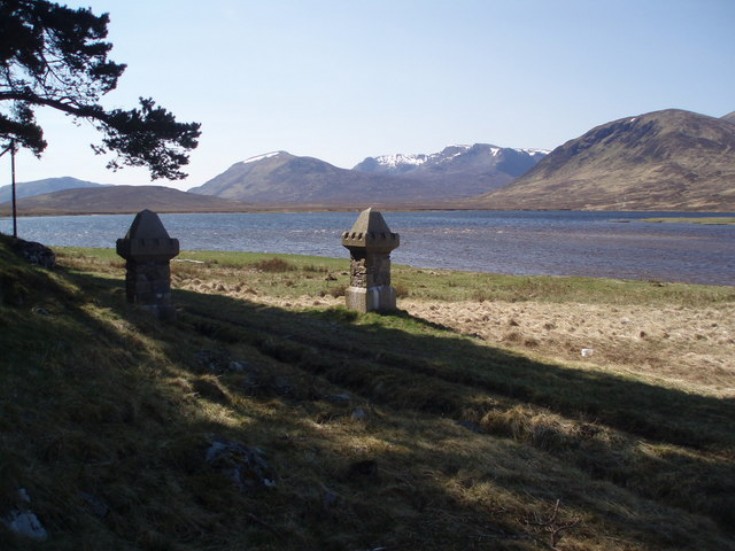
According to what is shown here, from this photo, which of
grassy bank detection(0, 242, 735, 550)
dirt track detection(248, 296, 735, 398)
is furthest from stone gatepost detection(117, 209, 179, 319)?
dirt track detection(248, 296, 735, 398)

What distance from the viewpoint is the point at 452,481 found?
240 inches

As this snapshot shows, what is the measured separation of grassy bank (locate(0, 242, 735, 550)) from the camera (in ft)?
15.9

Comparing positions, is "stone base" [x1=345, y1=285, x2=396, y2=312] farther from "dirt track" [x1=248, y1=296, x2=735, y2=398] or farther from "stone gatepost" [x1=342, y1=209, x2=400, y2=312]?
"dirt track" [x1=248, y1=296, x2=735, y2=398]

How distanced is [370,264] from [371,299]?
2.82ft

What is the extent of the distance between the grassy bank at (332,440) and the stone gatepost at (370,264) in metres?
2.62

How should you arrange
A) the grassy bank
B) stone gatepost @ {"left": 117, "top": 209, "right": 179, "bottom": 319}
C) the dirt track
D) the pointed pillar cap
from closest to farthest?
the grassy bank, the dirt track, stone gatepost @ {"left": 117, "top": 209, "right": 179, "bottom": 319}, the pointed pillar cap

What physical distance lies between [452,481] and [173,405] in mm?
3310

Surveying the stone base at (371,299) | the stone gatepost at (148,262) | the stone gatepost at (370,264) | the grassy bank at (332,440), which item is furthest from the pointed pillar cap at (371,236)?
the stone gatepost at (148,262)

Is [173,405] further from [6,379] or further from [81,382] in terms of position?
[6,379]

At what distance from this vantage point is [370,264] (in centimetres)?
1557

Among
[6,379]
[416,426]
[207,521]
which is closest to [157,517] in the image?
[207,521]

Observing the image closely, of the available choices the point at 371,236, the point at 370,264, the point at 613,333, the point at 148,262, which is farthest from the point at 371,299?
the point at 613,333

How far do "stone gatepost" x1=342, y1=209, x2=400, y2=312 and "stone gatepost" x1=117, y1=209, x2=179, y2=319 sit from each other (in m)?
4.48

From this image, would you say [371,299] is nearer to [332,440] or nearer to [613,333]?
[613,333]
